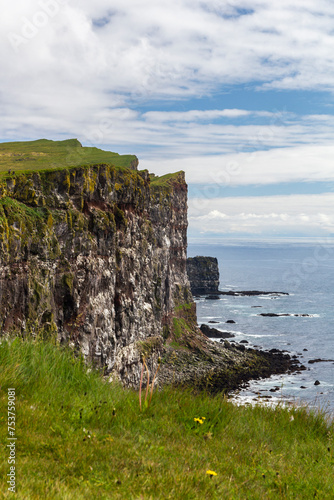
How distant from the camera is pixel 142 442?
6.57 m

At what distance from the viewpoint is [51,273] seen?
1623 inches

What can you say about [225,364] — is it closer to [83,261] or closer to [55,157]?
[83,261]

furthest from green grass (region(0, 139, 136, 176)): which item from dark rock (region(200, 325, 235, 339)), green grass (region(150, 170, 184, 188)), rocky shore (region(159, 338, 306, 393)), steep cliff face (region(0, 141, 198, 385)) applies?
dark rock (region(200, 325, 235, 339))

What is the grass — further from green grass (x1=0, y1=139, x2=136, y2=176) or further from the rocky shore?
the rocky shore

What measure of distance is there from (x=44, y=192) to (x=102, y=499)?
42315mm

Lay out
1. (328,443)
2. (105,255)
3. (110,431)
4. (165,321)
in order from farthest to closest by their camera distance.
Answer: (165,321) → (105,255) → (328,443) → (110,431)

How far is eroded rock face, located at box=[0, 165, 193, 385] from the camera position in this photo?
37.0 metres

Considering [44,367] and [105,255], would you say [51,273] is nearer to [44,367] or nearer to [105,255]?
[105,255]

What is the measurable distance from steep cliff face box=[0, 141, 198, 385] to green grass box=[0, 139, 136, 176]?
13.3 metres

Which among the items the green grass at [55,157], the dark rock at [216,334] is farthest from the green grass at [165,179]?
the dark rock at [216,334]

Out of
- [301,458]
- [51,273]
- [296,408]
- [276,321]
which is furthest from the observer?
[276,321]

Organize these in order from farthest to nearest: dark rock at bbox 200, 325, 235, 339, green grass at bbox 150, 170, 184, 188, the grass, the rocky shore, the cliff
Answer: green grass at bbox 150, 170, 184, 188 < dark rock at bbox 200, 325, 235, 339 < the rocky shore < the cliff < the grass

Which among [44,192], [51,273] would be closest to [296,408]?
[51,273]

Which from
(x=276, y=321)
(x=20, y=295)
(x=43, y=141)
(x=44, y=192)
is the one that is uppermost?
(x=43, y=141)
